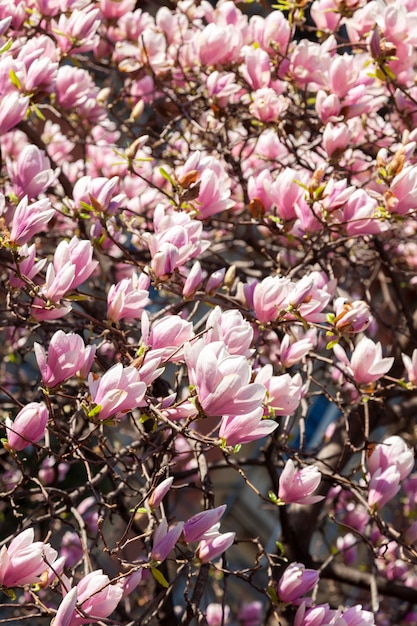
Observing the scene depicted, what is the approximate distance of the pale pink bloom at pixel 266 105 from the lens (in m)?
2.41

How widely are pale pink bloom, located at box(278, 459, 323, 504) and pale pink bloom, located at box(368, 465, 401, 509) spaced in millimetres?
185

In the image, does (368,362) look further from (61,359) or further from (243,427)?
(61,359)

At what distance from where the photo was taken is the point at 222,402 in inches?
54.7

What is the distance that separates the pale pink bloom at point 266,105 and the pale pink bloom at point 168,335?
3.67ft

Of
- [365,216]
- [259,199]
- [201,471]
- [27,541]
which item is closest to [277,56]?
[259,199]

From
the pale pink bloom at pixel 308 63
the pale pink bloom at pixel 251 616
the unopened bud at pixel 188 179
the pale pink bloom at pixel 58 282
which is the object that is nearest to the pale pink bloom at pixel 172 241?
the unopened bud at pixel 188 179

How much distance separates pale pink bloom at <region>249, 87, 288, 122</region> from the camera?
7.91 feet

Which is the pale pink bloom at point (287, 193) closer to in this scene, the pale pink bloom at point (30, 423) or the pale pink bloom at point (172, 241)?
the pale pink bloom at point (172, 241)

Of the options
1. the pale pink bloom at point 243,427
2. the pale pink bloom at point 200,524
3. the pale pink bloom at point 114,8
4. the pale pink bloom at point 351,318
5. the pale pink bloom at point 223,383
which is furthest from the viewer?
the pale pink bloom at point 114,8

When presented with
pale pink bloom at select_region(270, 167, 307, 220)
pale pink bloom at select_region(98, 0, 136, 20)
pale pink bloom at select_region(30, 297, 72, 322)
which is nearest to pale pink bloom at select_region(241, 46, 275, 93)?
pale pink bloom at select_region(270, 167, 307, 220)

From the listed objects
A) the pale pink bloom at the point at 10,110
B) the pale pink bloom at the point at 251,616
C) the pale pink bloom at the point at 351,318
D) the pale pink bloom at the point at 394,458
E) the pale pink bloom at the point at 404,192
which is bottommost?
the pale pink bloom at the point at 251,616

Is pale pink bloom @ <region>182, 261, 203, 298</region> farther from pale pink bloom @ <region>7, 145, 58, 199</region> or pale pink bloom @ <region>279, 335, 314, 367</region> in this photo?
pale pink bloom @ <region>7, 145, 58, 199</region>

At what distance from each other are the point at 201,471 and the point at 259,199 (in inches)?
33.6

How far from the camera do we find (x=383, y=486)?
184 centimetres
